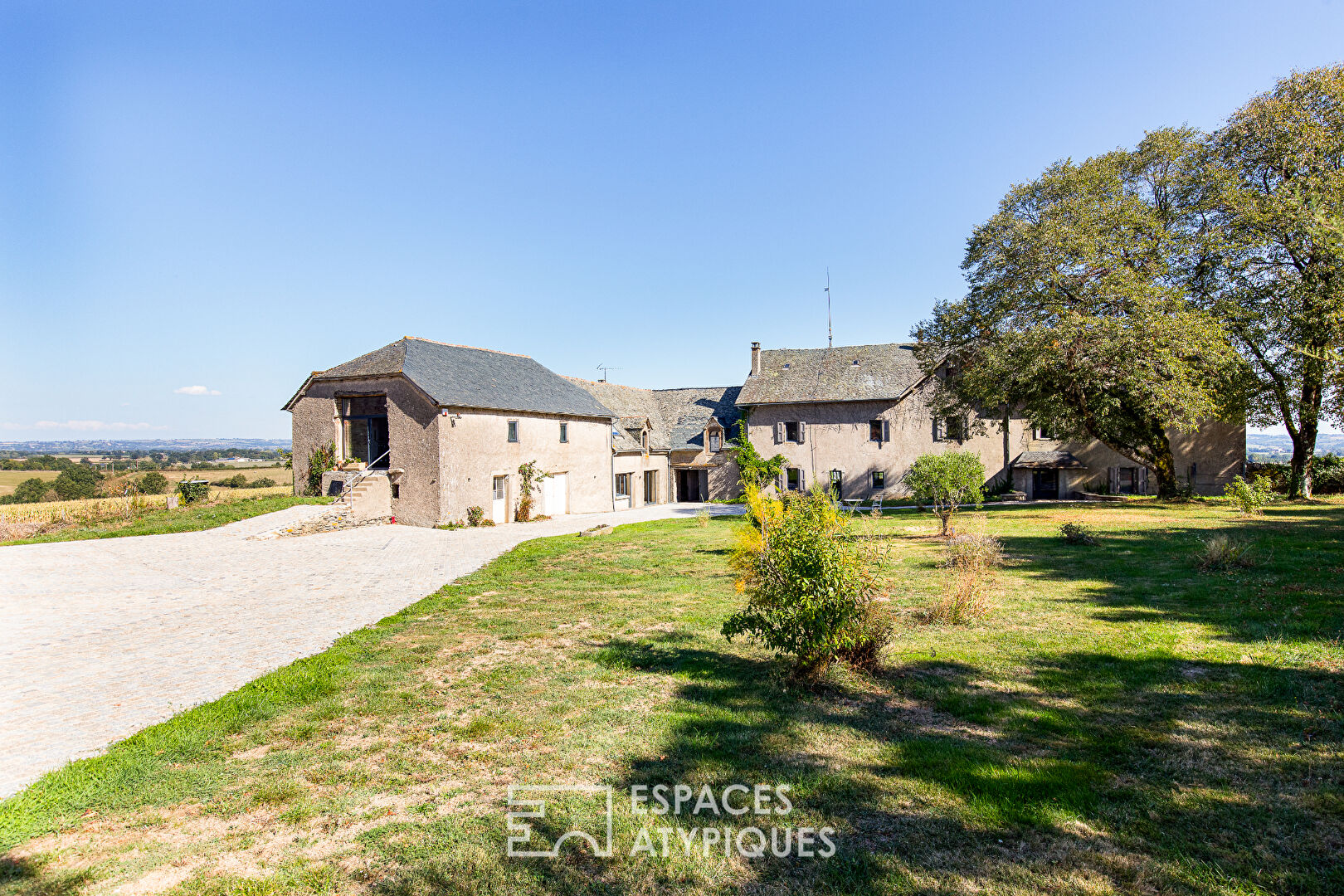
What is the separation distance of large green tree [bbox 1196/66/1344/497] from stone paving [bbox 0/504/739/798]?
2813cm

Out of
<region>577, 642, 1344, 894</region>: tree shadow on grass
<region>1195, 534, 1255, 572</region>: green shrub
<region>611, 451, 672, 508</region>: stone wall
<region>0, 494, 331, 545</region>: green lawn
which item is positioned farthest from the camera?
<region>611, 451, 672, 508</region>: stone wall

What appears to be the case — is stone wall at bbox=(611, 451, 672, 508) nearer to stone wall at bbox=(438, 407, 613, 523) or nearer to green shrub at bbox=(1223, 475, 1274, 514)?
stone wall at bbox=(438, 407, 613, 523)

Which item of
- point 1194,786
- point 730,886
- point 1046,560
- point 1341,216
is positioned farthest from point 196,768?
point 1341,216

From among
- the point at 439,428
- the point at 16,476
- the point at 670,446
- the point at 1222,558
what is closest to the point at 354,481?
the point at 439,428

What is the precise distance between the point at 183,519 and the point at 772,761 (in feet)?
86.3

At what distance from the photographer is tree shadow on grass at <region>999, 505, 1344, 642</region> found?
8.67m

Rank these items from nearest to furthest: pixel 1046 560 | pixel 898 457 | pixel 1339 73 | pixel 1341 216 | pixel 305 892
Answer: pixel 305 892
pixel 1046 560
pixel 1341 216
pixel 1339 73
pixel 898 457

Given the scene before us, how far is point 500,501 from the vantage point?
1134 inches

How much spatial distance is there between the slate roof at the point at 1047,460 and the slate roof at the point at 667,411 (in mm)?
16948

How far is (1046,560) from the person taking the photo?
14188mm

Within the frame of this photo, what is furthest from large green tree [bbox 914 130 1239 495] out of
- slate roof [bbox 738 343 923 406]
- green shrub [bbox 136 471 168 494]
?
green shrub [bbox 136 471 168 494]

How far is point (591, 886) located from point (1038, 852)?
9.11ft

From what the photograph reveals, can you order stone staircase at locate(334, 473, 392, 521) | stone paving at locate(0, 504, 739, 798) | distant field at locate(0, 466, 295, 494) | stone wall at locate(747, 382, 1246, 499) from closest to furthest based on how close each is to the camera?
stone paving at locate(0, 504, 739, 798), stone staircase at locate(334, 473, 392, 521), stone wall at locate(747, 382, 1246, 499), distant field at locate(0, 466, 295, 494)

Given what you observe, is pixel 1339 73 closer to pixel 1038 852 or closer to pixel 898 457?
pixel 898 457
